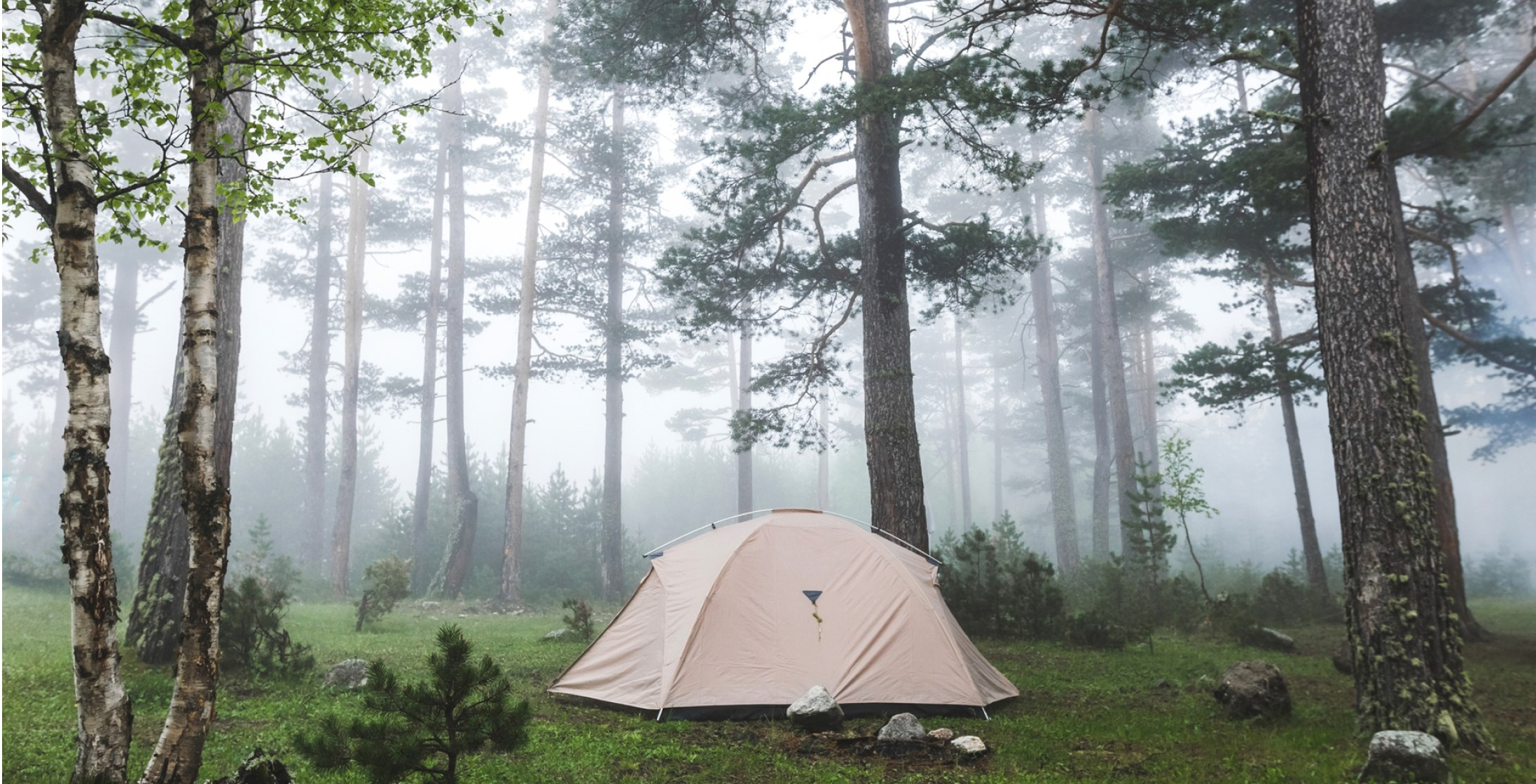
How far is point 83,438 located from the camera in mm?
3863

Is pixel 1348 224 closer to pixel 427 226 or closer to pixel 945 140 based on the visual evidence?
pixel 945 140

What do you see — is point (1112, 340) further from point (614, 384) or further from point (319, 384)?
point (319, 384)

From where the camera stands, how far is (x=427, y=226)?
88.3 ft

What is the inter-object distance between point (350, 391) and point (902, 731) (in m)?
19.5

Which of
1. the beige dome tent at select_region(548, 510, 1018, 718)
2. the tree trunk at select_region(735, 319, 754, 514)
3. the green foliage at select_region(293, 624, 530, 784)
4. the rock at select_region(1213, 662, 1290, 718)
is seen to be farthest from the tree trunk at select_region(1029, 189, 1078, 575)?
the green foliage at select_region(293, 624, 530, 784)

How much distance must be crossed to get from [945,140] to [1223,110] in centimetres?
545

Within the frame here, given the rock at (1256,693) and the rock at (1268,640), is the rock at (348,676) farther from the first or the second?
the rock at (1268,640)

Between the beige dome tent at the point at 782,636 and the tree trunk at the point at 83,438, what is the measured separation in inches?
159

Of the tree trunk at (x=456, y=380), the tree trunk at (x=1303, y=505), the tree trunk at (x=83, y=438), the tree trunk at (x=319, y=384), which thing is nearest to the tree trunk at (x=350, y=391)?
the tree trunk at (x=456, y=380)

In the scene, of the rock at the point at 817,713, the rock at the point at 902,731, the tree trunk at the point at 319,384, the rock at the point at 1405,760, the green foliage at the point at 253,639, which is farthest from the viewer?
the tree trunk at the point at 319,384

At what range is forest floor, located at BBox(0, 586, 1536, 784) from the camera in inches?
211

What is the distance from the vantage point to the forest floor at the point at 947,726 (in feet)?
17.6

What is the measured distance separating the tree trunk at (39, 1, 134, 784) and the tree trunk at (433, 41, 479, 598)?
16793 mm

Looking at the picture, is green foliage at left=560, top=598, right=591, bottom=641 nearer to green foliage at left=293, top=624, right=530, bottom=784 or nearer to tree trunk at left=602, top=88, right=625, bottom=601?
green foliage at left=293, top=624, right=530, bottom=784
